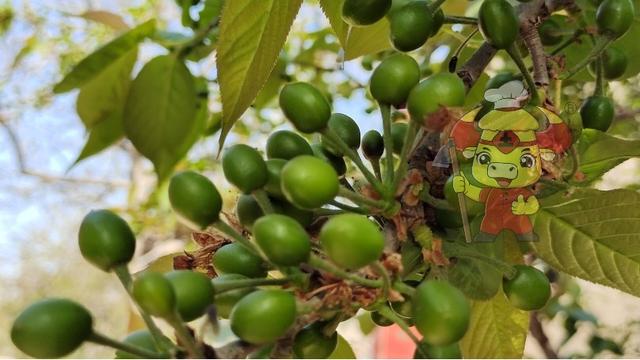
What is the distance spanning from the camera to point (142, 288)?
1.50 feet

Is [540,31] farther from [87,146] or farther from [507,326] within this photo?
[87,146]

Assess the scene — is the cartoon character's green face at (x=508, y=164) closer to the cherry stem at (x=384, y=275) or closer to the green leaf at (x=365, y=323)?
the cherry stem at (x=384, y=275)

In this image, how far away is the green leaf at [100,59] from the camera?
1.06m

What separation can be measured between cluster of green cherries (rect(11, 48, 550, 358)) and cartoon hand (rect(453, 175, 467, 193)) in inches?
2.7

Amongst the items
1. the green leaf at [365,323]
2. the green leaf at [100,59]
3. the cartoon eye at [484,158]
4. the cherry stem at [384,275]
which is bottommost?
the green leaf at [365,323]

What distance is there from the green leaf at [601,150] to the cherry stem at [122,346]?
1.75 feet

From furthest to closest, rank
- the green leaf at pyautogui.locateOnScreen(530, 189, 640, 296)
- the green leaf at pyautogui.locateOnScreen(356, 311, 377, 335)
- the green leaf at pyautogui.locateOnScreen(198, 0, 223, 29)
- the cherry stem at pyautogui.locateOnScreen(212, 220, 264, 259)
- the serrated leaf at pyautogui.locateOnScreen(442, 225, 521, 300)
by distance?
1. the green leaf at pyautogui.locateOnScreen(356, 311, 377, 335)
2. the green leaf at pyautogui.locateOnScreen(198, 0, 223, 29)
3. the green leaf at pyautogui.locateOnScreen(530, 189, 640, 296)
4. the serrated leaf at pyautogui.locateOnScreen(442, 225, 521, 300)
5. the cherry stem at pyautogui.locateOnScreen(212, 220, 264, 259)

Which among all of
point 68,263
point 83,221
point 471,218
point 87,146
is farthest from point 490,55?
point 68,263

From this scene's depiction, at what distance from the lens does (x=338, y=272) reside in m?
0.50

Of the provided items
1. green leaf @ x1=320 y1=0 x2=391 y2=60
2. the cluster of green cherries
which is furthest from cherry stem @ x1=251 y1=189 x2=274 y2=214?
green leaf @ x1=320 y1=0 x2=391 y2=60

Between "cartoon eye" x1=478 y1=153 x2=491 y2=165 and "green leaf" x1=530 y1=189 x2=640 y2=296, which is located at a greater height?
"cartoon eye" x1=478 y1=153 x2=491 y2=165

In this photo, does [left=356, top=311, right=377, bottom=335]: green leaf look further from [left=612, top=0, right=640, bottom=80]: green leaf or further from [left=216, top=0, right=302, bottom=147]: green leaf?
[left=216, top=0, right=302, bottom=147]: green leaf

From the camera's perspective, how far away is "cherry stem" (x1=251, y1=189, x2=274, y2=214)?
1.91 ft

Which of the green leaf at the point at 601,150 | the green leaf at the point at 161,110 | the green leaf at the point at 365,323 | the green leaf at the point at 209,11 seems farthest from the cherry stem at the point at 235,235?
the green leaf at the point at 365,323
